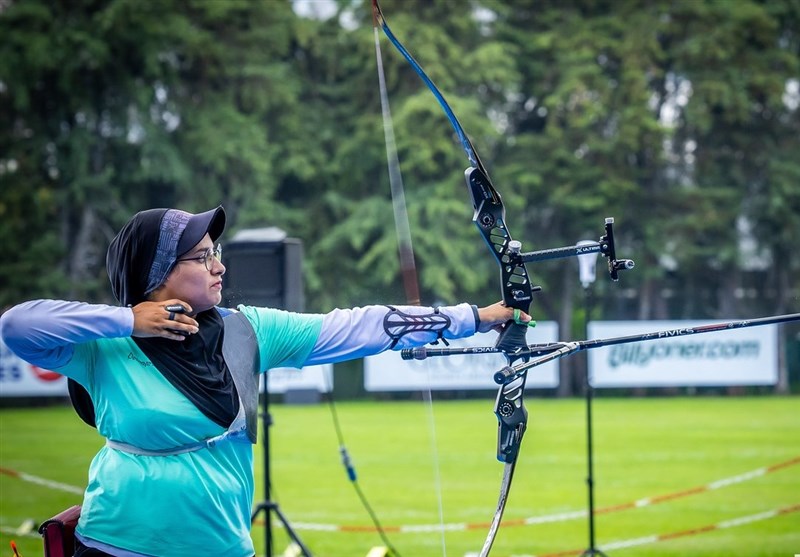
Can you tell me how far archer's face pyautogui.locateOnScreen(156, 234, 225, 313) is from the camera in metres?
2.58

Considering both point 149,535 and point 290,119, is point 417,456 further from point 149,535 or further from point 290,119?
point 290,119

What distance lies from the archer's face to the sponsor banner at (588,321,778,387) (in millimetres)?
16878

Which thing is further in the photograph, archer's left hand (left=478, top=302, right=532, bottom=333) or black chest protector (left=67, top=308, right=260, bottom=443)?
archer's left hand (left=478, top=302, right=532, bottom=333)

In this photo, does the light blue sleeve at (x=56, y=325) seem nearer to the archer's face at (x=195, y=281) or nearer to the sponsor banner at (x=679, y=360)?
the archer's face at (x=195, y=281)

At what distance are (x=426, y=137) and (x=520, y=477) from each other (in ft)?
52.9

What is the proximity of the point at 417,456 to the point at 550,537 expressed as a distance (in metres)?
5.37

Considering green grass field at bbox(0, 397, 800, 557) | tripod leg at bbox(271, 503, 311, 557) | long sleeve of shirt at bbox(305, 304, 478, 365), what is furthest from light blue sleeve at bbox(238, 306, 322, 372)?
green grass field at bbox(0, 397, 800, 557)

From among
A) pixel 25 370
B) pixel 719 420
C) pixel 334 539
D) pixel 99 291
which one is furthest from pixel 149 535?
pixel 99 291

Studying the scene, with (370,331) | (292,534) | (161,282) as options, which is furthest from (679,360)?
(161,282)

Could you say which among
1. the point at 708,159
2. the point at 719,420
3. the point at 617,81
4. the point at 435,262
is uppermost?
the point at 617,81

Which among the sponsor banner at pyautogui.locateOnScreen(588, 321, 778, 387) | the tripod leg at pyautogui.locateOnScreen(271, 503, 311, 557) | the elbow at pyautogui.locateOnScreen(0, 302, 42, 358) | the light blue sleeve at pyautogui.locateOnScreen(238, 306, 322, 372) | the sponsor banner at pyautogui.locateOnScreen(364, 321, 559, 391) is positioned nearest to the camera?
the elbow at pyautogui.locateOnScreen(0, 302, 42, 358)

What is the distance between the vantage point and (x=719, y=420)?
16.9m

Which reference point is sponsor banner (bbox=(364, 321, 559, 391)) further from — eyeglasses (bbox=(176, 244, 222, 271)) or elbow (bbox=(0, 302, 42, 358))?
elbow (bbox=(0, 302, 42, 358))

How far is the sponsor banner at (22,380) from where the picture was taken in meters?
18.1
